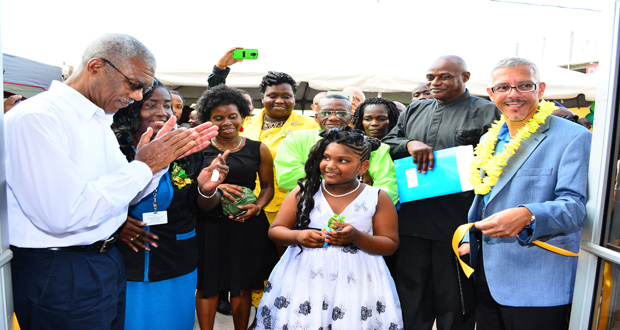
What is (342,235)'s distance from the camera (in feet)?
8.04

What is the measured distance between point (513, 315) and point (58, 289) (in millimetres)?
2239

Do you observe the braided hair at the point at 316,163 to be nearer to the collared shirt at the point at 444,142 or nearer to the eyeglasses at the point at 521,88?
the collared shirt at the point at 444,142

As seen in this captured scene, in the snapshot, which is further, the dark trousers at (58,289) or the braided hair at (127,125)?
the braided hair at (127,125)

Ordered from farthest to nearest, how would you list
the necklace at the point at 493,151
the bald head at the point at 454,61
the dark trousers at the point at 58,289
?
the bald head at the point at 454,61
the necklace at the point at 493,151
the dark trousers at the point at 58,289

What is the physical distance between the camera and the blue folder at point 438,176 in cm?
282

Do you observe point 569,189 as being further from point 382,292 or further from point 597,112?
point 382,292

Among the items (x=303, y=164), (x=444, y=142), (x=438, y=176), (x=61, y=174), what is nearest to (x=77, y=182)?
(x=61, y=174)

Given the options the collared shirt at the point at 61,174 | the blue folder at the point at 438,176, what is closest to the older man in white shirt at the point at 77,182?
the collared shirt at the point at 61,174

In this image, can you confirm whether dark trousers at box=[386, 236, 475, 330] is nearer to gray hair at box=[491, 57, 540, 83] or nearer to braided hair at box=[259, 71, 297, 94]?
gray hair at box=[491, 57, 540, 83]

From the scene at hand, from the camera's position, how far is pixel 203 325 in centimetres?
334

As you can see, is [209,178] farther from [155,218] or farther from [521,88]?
[521,88]

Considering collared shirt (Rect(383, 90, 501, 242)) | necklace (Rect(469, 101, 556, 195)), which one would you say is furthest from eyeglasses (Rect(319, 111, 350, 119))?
necklace (Rect(469, 101, 556, 195))

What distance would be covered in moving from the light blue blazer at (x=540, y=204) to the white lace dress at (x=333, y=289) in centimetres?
67

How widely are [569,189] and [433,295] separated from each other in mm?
1505
